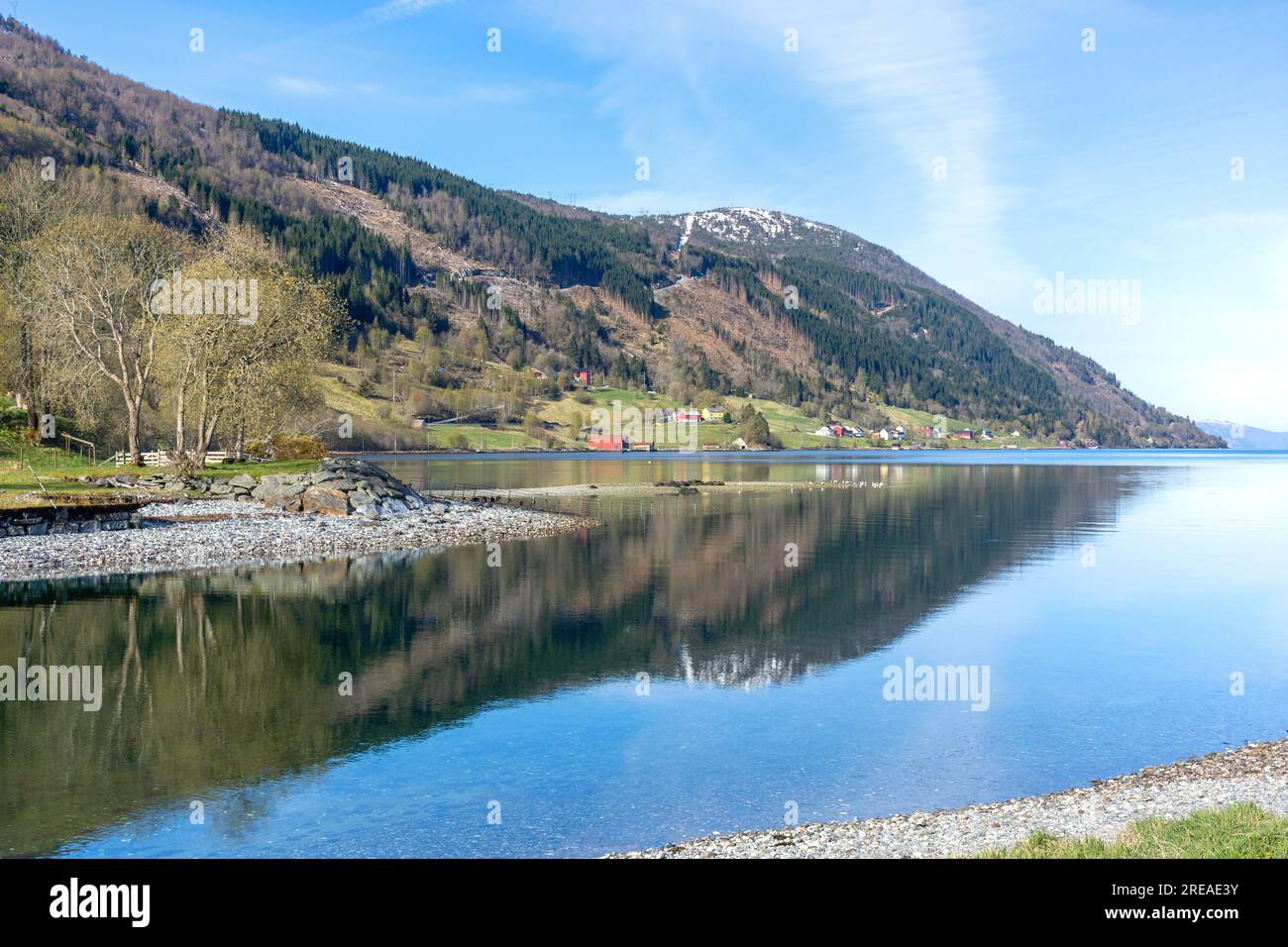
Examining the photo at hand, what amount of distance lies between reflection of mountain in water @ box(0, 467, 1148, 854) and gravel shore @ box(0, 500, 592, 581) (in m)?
2.88

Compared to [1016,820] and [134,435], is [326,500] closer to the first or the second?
[134,435]

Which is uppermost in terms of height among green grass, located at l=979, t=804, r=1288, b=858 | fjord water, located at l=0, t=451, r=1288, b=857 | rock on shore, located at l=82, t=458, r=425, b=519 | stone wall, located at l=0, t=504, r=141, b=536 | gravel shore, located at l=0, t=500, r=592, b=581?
rock on shore, located at l=82, t=458, r=425, b=519

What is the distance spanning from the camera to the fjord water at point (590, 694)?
15836mm

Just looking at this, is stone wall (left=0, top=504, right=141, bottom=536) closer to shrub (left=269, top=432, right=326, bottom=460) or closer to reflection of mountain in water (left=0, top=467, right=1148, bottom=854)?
reflection of mountain in water (left=0, top=467, right=1148, bottom=854)

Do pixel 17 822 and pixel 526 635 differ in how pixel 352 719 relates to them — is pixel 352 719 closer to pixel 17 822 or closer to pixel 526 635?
pixel 17 822

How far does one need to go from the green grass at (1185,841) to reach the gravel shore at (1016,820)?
0.61m

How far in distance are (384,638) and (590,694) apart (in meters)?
8.38

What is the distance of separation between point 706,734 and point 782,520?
157 feet

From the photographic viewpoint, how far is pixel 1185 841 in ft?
39.9

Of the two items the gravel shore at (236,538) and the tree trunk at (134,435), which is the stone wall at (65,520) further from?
the tree trunk at (134,435)

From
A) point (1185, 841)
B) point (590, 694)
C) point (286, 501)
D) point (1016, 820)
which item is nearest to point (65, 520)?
point (286, 501)

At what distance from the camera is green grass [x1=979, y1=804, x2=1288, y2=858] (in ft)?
37.6

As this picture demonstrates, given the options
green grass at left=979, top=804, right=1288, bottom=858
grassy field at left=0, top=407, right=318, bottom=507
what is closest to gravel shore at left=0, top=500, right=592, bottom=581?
grassy field at left=0, top=407, right=318, bottom=507
